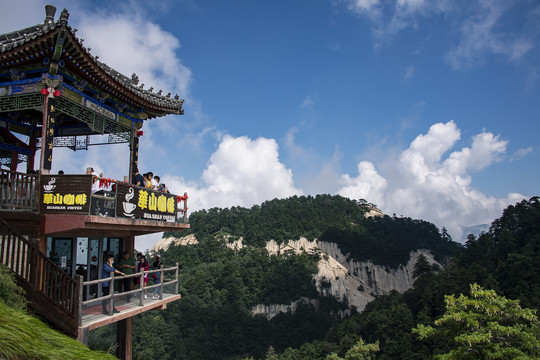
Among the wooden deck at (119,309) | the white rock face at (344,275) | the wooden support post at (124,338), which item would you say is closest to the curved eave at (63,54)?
the wooden deck at (119,309)

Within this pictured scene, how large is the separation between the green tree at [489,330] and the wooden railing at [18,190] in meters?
16.3

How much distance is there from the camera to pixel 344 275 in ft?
321

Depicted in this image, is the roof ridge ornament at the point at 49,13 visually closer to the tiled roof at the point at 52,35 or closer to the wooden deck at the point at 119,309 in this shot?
the tiled roof at the point at 52,35

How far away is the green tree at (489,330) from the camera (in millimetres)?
15219

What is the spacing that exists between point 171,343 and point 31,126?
6356 centimetres

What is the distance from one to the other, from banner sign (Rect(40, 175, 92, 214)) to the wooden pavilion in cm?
3

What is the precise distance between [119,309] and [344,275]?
9256 centimetres

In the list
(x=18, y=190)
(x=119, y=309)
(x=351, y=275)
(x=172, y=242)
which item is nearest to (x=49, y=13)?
(x=18, y=190)

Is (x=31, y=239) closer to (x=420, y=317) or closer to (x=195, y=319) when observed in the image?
(x=420, y=317)

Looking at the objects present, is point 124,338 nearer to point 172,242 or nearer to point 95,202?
point 95,202

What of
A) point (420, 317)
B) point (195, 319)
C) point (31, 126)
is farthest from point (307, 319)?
point (31, 126)

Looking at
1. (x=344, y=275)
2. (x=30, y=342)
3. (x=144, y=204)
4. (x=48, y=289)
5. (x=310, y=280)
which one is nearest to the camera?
(x=30, y=342)

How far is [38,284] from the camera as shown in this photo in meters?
8.81

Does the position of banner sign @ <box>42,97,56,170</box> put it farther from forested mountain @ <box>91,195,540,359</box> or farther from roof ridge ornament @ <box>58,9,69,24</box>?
forested mountain @ <box>91,195,540,359</box>
